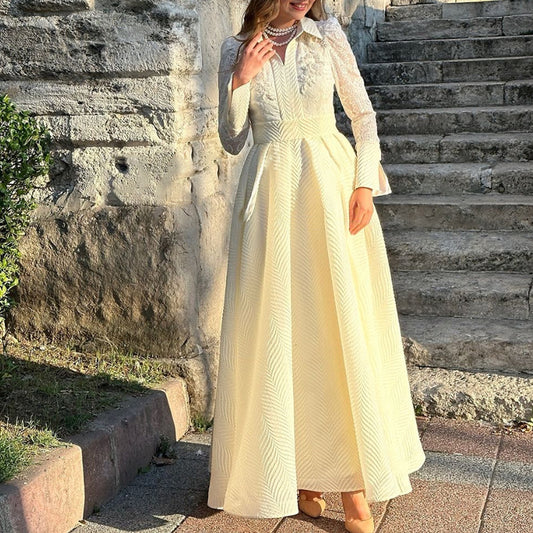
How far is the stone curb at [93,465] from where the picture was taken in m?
3.06

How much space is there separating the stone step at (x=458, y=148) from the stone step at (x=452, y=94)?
1.30 feet

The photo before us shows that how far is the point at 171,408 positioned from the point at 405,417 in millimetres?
1123

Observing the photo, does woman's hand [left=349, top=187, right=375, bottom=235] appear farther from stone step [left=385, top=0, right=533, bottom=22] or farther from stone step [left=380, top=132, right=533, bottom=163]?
stone step [left=385, top=0, right=533, bottom=22]

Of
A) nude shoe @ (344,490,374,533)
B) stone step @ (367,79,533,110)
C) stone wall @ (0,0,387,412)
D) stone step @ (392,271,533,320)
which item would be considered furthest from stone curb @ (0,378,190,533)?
stone step @ (367,79,533,110)

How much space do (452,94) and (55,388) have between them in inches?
148

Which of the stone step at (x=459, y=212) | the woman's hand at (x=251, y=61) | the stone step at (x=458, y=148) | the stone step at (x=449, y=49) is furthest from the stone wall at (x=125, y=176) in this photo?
the stone step at (x=449, y=49)

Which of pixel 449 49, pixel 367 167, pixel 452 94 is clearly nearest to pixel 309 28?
pixel 367 167

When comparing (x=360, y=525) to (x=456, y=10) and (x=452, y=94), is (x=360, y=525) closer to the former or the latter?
(x=452, y=94)

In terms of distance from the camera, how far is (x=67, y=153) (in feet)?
13.6

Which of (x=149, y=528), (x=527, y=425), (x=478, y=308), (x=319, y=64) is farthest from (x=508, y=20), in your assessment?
(x=149, y=528)

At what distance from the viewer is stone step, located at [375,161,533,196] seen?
552cm

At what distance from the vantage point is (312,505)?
131 inches

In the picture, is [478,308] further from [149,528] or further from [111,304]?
[149,528]

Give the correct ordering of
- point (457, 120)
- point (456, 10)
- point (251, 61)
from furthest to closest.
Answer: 1. point (456, 10)
2. point (457, 120)
3. point (251, 61)
